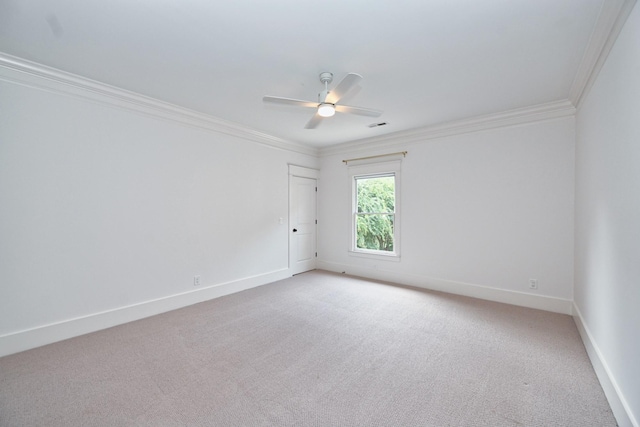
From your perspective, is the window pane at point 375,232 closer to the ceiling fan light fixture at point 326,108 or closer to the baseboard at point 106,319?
the baseboard at point 106,319

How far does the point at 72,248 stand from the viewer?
2.73m

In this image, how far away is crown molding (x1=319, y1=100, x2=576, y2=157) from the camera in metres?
3.35

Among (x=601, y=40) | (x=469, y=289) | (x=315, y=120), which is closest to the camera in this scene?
(x=601, y=40)

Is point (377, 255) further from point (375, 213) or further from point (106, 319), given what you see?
point (106, 319)

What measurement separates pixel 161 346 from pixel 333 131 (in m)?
3.71

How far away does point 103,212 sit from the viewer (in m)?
2.93

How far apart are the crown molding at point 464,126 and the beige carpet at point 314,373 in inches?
98.7

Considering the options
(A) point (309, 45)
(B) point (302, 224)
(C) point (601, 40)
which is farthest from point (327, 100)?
(B) point (302, 224)

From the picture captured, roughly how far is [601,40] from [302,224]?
4.58 metres

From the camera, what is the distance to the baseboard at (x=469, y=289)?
340 cm

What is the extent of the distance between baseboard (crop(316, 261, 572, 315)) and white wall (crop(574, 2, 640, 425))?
75 cm

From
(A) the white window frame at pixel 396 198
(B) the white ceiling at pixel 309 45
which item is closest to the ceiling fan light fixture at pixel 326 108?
(B) the white ceiling at pixel 309 45

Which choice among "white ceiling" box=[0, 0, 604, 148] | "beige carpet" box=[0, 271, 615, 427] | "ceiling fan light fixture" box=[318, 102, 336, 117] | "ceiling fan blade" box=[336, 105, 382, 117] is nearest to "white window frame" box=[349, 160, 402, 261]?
"beige carpet" box=[0, 271, 615, 427]

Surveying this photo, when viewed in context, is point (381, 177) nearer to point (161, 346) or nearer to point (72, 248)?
point (161, 346)
